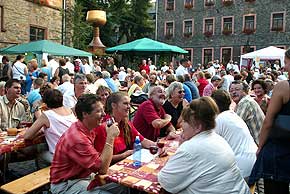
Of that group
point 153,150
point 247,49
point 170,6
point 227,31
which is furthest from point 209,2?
point 153,150

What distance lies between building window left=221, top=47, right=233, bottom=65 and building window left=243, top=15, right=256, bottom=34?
89.6 inches

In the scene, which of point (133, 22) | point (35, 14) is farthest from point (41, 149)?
point (133, 22)

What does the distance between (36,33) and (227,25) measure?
773 inches

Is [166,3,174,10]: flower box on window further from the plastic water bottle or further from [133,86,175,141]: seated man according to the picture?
the plastic water bottle

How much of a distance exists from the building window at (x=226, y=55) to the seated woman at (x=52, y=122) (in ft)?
95.1

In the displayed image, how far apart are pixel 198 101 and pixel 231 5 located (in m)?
31.0

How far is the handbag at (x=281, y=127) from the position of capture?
112 inches

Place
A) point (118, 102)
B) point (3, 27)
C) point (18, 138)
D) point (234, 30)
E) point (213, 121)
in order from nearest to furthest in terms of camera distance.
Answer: point (213, 121)
point (118, 102)
point (18, 138)
point (3, 27)
point (234, 30)

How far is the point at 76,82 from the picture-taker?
20.0ft

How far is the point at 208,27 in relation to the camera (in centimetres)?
3284

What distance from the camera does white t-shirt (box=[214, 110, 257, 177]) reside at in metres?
3.37

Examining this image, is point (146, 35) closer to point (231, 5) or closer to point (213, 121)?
point (231, 5)

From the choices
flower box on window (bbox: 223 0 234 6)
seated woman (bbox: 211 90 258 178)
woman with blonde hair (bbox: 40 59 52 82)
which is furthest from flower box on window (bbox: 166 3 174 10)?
seated woman (bbox: 211 90 258 178)

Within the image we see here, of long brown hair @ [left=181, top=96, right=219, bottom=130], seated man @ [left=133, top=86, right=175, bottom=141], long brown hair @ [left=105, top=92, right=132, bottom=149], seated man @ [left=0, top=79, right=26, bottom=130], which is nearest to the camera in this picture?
long brown hair @ [left=181, top=96, right=219, bottom=130]
